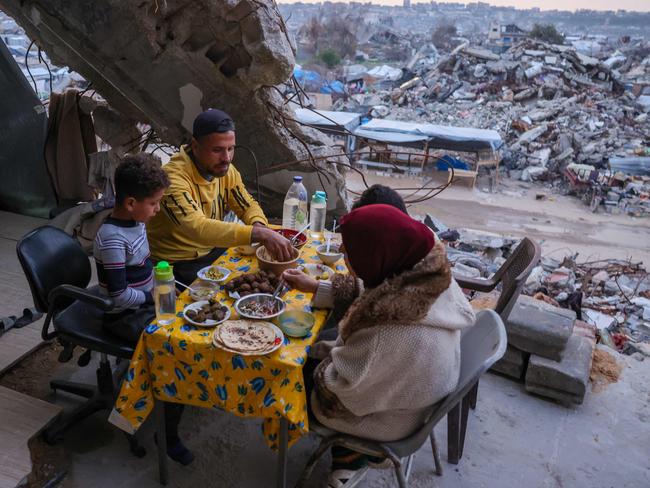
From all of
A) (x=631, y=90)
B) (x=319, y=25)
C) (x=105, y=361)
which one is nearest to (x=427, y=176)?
(x=105, y=361)

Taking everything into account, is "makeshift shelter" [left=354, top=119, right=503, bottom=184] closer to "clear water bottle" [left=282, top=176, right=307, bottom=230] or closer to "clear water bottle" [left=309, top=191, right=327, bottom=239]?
"clear water bottle" [left=282, top=176, right=307, bottom=230]

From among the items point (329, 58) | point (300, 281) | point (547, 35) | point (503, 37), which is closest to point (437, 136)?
point (300, 281)

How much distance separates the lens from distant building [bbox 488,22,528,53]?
32.9 m

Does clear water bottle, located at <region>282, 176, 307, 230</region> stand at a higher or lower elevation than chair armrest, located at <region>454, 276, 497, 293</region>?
higher

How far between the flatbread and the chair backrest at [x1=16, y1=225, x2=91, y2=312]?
1168mm

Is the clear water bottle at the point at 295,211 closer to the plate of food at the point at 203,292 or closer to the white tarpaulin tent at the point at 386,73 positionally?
the plate of food at the point at 203,292

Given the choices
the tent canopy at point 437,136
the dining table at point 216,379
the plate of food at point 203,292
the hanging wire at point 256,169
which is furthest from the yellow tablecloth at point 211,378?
the tent canopy at point 437,136

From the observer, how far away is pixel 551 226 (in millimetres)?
12477

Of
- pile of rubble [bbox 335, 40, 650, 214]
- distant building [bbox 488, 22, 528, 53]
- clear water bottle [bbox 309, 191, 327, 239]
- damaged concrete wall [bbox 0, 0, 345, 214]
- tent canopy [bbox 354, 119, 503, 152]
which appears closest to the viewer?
clear water bottle [bbox 309, 191, 327, 239]

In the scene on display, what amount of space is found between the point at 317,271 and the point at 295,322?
54cm

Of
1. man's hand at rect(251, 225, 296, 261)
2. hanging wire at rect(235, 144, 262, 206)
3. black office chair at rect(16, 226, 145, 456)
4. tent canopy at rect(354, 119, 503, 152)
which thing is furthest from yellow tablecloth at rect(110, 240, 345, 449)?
tent canopy at rect(354, 119, 503, 152)

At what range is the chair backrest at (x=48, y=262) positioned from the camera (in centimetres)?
248

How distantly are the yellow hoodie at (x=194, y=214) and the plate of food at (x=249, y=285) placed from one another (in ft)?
1.13

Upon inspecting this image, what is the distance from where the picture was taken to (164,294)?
2.07 meters
